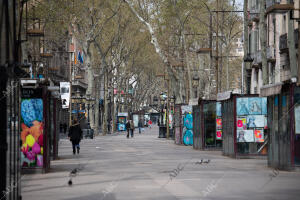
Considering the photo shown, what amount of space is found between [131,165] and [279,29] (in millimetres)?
24979

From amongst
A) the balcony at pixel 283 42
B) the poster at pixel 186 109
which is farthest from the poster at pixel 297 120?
the balcony at pixel 283 42

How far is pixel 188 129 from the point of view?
138 feet

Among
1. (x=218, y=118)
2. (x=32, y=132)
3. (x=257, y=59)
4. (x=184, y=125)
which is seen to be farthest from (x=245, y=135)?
(x=257, y=59)

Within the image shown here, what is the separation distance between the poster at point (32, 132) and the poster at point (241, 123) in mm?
9579

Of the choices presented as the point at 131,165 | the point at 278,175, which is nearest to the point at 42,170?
the point at 131,165

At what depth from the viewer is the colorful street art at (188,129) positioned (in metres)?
41.0

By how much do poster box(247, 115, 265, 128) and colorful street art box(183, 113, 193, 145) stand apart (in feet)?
43.7

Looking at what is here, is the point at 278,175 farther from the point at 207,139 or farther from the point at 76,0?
the point at 76,0

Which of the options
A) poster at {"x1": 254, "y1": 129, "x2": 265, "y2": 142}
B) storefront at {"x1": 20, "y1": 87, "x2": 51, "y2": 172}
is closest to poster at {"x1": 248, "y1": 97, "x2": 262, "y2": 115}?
poster at {"x1": 254, "y1": 129, "x2": 265, "y2": 142}

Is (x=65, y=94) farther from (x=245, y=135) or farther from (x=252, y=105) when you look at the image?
(x=252, y=105)

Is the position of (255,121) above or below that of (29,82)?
below

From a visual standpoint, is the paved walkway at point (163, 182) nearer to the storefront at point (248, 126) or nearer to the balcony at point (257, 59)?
the storefront at point (248, 126)

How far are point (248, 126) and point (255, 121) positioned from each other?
31cm

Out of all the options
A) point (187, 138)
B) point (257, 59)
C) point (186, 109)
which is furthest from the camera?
point (257, 59)
